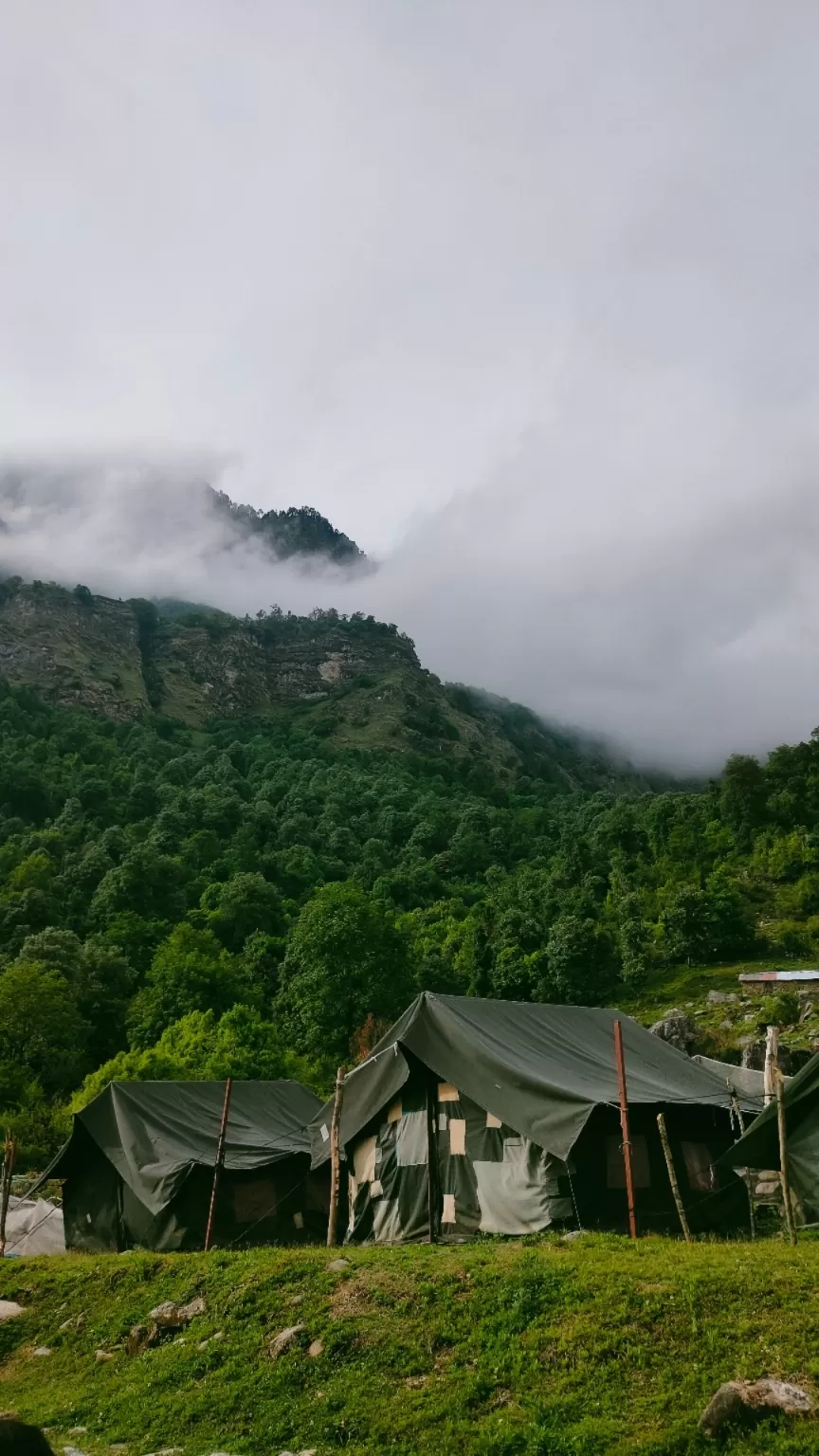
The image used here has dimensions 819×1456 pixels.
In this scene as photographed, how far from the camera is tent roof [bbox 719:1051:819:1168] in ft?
41.3

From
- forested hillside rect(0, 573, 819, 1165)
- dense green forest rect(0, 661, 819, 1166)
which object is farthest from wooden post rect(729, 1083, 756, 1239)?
forested hillside rect(0, 573, 819, 1165)

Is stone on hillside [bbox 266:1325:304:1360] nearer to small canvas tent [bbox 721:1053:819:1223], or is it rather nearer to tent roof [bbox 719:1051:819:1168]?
tent roof [bbox 719:1051:819:1168]

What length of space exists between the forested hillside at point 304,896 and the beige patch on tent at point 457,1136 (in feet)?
83.5

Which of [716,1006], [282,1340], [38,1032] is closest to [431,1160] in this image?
[282,1340]

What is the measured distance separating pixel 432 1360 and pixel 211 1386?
2.71 metres

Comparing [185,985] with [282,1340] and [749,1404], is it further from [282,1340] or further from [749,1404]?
[749,1404]

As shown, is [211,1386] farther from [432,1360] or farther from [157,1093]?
[157,1093]

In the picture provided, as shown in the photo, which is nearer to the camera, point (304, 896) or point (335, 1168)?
point (335, 1168)

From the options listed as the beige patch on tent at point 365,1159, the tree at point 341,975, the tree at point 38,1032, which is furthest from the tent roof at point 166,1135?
the tree at point 38,1032

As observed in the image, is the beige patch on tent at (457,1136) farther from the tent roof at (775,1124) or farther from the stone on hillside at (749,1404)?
the stone on hillside at (749,1404)

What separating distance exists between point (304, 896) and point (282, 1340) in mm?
83232

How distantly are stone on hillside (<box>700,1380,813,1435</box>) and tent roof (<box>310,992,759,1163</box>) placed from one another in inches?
262

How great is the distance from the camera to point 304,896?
93375 mm

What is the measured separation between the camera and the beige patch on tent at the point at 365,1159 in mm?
17859
